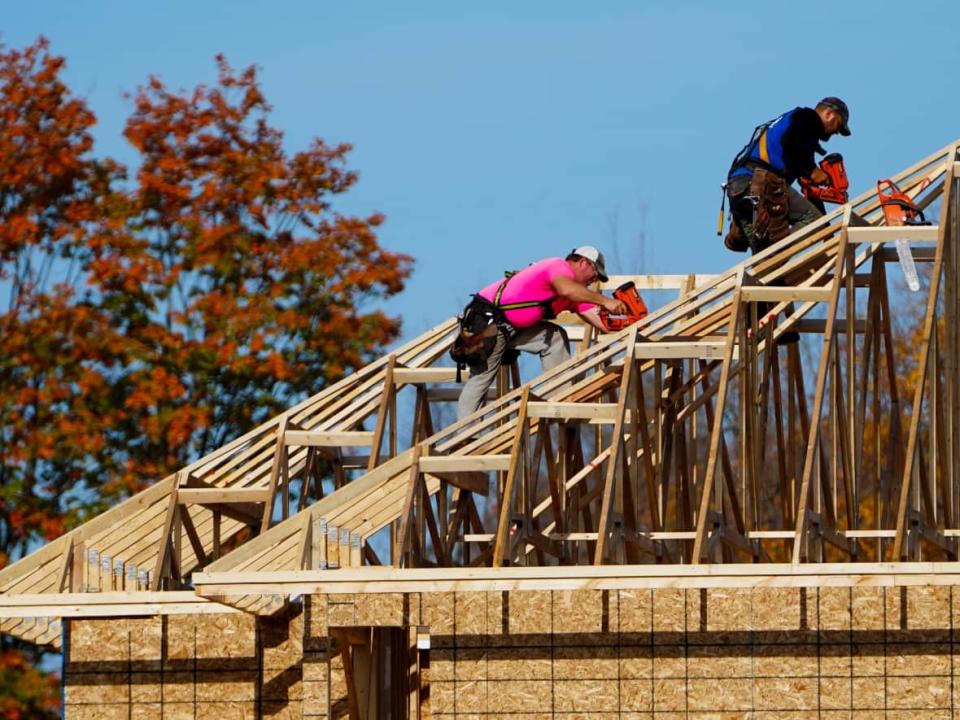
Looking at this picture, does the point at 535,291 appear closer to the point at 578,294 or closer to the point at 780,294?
the point at 578,294

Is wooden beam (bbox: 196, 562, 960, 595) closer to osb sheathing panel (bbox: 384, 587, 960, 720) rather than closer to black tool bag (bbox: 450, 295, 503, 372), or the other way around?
osb sheathing panel (bbox: 384, 587, 960, 720)

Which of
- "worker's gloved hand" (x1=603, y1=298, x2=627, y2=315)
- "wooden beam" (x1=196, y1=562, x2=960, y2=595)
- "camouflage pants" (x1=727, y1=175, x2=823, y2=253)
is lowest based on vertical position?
"wooden beam" (x1=196, y1=562, x2=960, y2=595)

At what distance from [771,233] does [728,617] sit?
4668 mm

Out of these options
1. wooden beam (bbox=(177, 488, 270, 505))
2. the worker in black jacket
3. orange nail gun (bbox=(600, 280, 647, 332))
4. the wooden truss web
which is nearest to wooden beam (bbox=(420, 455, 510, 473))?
the wooden truss web

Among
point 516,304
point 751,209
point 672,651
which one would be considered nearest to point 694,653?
point 672,651

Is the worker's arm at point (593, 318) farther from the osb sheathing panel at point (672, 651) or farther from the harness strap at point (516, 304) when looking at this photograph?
the osb sheathing panel at point (672, 651)

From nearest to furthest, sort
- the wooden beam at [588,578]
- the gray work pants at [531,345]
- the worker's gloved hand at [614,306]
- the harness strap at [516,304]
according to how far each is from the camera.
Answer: the wooden beam at [588,578] → the worker's gloved hand at [614,306] → the harness strap at [516,304] → the gray work pants at [531,345]

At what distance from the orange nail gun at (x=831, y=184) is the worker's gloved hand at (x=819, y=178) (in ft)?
0.09

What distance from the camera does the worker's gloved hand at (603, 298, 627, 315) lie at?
18688 millimetres

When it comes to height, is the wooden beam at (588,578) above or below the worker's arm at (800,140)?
below

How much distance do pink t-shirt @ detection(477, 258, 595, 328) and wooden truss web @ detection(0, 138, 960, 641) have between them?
2.20ft

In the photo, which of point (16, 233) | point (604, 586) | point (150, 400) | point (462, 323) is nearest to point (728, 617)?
point (604, 586)

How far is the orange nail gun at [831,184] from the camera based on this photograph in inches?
777

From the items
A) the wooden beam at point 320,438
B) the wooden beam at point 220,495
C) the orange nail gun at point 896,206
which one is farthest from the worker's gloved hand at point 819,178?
the wooden beam at point 220,495
